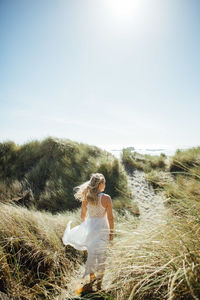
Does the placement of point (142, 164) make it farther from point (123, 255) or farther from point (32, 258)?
point (123, 255)

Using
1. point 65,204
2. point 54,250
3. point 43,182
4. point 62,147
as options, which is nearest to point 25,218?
point 54,250

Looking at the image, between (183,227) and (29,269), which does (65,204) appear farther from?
(183,227)

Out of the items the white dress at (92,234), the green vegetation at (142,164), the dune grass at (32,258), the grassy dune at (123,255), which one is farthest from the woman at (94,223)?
the green vegetation at (142,164)

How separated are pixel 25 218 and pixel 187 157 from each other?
704cm

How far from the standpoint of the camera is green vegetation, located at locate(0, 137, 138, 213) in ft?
19.6

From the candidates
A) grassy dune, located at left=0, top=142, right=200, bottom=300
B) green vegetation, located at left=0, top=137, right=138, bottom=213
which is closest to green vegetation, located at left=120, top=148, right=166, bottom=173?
green vegetation, located at left=0, top=137, right=138, bottom=213

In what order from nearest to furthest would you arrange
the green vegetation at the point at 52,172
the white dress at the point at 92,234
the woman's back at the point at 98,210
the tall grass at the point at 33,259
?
the tall grass at the point at 33,259 → the white dress at the point at 92,234 → the woman's back at the point at 98,210 → the green vegetation at the point at 52,172

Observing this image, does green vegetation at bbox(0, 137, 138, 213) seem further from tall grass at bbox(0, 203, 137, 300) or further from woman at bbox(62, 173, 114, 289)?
tall grass at bbox(0, 203, 137, 300)

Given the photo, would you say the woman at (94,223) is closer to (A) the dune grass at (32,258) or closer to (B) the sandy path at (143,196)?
(A) the dune grass at (32,258)

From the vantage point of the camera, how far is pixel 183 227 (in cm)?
159

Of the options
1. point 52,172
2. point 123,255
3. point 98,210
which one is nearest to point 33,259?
point 98,210

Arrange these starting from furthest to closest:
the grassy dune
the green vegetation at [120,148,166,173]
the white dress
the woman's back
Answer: the green vegetation at [120,148,166,173] → the woman's back → the white dress → the grassy dune

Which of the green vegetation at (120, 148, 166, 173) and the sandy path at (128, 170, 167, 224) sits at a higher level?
the green vegetation at (120, 148, 166, 173)

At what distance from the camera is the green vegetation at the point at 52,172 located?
5969mm
